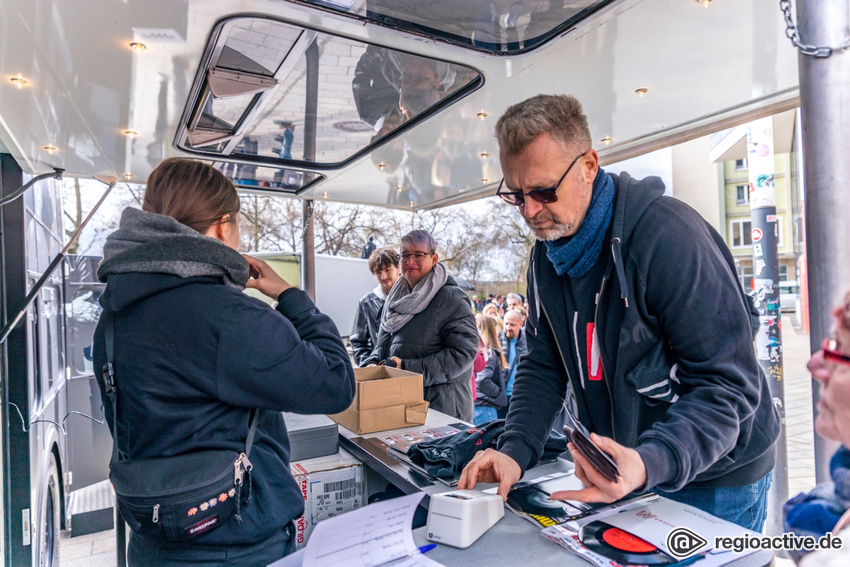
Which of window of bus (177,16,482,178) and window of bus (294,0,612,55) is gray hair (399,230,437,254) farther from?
window of bus (294,0,612,55)

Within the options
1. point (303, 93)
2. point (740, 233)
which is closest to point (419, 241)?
point (303, 93)

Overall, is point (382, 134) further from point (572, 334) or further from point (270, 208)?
point (270, 208)

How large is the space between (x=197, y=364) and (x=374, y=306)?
326cm

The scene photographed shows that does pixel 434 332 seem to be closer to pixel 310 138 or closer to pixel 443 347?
pixel 443 347

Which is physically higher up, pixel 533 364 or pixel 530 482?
pixel 533 364

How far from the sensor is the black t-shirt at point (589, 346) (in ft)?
5.02

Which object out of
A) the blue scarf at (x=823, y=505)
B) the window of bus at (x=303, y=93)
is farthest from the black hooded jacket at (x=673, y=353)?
the window of bus at (x=303, y=93)

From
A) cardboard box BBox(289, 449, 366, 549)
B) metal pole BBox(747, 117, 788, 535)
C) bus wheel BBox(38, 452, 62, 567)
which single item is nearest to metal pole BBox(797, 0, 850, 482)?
cardboard box BBox(289, 449, 366, 549)

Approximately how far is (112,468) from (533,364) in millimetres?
1290

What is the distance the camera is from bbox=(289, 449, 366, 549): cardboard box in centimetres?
202

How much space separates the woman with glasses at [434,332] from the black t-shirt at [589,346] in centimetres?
174

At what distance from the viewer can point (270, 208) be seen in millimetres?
14414

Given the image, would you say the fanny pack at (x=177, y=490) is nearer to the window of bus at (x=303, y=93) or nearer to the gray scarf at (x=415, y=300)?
the window of bus at (x=303, y=93)

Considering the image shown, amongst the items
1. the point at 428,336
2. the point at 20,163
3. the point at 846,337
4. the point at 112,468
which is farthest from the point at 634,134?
the point at 20,163
